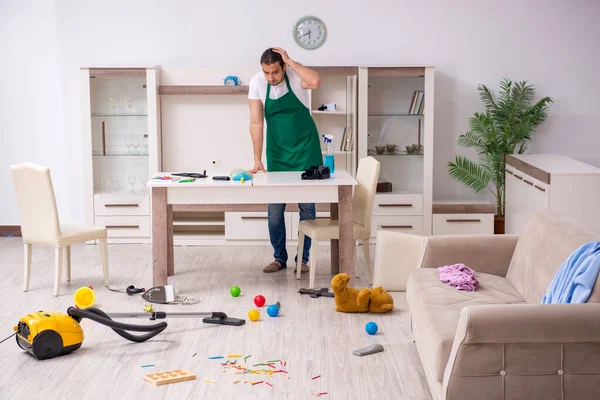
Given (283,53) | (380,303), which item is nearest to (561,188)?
(380,303)

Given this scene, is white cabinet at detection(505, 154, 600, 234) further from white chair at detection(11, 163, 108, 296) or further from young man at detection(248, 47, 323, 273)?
white chair at detection(11, 163, 108, 296)

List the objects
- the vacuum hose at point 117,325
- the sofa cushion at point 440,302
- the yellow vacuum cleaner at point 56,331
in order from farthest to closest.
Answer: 1. the vacuum hose at point 117,325
2. the yellow vacuum cleaner at point 56,331
3. the sofa cushion at point 440,302

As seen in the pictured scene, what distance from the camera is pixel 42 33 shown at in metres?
6.79

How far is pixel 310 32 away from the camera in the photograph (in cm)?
664

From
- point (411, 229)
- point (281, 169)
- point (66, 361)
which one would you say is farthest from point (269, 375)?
point (411, 229)

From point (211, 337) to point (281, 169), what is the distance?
69.3 inches

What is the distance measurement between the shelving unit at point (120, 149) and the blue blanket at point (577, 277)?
168 inches

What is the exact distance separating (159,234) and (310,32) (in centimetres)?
269

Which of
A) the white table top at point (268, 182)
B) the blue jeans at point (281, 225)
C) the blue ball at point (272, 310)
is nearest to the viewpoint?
the blue ball at point (272, 310)

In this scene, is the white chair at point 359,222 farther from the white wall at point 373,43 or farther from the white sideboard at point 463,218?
the white wall at point 373,43

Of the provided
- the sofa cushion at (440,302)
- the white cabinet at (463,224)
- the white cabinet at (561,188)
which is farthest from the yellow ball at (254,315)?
the white cabinet at (463,224)

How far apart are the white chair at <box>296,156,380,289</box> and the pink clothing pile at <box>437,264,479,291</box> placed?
4.38 feet

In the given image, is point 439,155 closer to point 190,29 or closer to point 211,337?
point 190,29

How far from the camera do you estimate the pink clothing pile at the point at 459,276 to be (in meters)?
3.41
